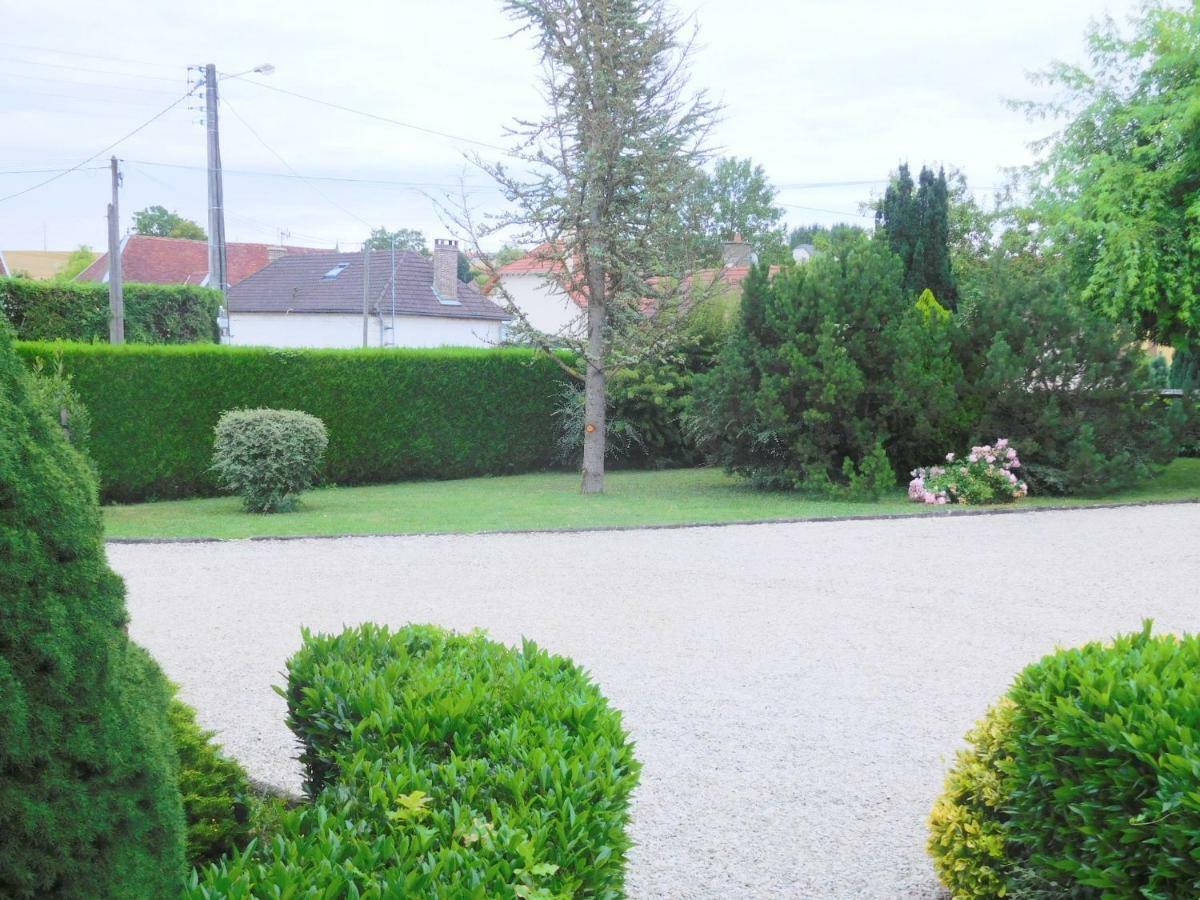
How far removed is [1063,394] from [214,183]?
53.4 feet

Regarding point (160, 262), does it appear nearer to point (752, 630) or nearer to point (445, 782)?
point (752, 630)

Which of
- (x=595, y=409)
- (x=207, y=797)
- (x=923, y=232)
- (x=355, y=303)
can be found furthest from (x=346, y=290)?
(x=207, y=797)

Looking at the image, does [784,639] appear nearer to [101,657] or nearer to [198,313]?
[101,657]

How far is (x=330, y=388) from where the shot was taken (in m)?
16.2

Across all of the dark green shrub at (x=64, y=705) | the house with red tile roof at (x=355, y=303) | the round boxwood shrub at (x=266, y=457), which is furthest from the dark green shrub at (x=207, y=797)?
the house with red tile roof at (x=355, y=303)

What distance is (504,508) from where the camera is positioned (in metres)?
13.5

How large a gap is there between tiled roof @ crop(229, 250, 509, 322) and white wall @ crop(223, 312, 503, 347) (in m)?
0.33

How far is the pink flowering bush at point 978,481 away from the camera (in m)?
13.9

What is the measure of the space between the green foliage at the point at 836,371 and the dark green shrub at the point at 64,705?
13.1 m

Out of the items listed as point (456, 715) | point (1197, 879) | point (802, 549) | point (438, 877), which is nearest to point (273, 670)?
point (456, 715)

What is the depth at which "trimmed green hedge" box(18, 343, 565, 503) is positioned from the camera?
14102 millimetres

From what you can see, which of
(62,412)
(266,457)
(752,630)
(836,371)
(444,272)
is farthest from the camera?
(444,272)

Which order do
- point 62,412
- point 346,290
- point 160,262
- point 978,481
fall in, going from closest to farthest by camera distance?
point 62,412, point 978,481, point 346,290, point 160,262

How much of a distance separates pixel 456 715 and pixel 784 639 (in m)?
4.36
